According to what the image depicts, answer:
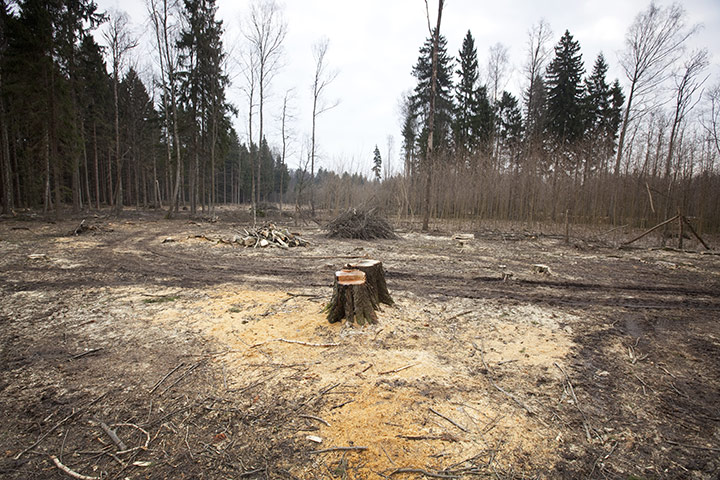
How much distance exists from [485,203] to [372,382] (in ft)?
47.3

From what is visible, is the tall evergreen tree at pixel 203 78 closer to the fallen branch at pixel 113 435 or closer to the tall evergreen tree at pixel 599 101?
the fallen branch at pixel 113 435

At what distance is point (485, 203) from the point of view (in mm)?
15445

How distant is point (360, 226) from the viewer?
12.7 metres

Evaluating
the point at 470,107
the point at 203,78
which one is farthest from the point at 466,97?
the point at 203,78

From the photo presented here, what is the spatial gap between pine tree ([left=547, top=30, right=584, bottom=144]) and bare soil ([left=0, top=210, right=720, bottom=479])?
21573mm

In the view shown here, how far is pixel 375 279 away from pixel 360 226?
8391 mm

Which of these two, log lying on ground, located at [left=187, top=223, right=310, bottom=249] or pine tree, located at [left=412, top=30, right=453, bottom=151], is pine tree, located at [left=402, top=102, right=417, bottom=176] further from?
log lying on ground, located at [left=187, top=223, right=310, bottom=249]

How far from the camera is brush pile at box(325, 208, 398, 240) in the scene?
12.6 meters

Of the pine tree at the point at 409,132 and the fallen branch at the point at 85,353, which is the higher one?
the pine tree at the point at 409,132

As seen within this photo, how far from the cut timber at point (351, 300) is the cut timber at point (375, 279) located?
0.65ft

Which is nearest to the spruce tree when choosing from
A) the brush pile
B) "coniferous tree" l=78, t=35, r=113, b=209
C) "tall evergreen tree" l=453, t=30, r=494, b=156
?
"tall evergreen tree" l=453, t=30, r=494, b=156

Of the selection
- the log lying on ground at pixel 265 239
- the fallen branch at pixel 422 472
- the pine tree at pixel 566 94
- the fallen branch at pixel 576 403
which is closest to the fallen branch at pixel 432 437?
the fallen branch at pixel 422 472

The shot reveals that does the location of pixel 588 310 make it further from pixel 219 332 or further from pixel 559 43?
pixel 559 43

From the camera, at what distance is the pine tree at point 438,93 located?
26938 millimetres
